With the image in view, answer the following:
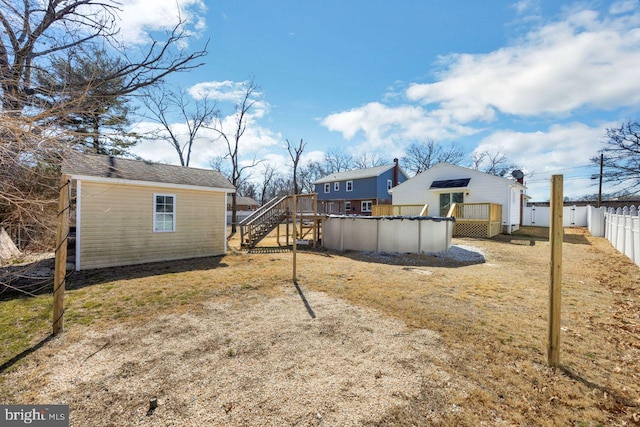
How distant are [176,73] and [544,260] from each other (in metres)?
13.6

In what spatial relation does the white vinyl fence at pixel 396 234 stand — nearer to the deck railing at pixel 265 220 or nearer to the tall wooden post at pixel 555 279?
the deck railing at pixel 265 220

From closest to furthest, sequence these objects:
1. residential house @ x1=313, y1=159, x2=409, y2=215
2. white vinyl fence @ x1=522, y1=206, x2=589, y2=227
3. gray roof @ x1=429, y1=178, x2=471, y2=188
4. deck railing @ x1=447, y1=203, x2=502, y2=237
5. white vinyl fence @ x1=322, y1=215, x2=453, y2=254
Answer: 1. white vinyl fence @ x1=322, y1=215, x2=453, y2=254
2. deck railing @ x1=447, y1=203, x2=502, y2=237
3. gray roof @ x1=429, y1=178, x2=471, y2=188
4. white vinyl fence @ x1=522, y1=206, x2=589, y2=227
5. residential house @ x1=313, y1=159, x2=409, y2=215

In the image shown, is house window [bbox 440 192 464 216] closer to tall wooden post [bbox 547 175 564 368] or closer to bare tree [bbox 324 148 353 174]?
tall wooden post [bbox 547 175 564 368]

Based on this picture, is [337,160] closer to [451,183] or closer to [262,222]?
[451,183]

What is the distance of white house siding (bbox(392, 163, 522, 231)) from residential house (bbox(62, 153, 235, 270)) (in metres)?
15.4

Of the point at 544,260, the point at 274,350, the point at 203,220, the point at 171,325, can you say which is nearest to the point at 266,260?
the point at 203,220

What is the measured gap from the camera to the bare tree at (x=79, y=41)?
565 centimetres

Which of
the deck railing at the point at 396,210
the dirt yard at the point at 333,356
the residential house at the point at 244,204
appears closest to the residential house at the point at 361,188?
the deck railing at the point at 396,210

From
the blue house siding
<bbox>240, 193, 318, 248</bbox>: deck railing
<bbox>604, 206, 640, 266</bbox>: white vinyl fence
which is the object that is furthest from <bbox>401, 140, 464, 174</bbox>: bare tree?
<bbox>240, 193, 318, 248</bbox>: deck railing

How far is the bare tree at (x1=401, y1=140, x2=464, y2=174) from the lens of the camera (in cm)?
4150

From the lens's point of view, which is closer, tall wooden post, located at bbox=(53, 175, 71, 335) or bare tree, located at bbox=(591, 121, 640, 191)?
tall wooden post, located at bbox=(53, 175, 71, 335)

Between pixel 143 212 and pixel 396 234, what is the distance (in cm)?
929

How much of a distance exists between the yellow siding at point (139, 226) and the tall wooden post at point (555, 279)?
10.2 meters

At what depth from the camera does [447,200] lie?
2008 centimetres
